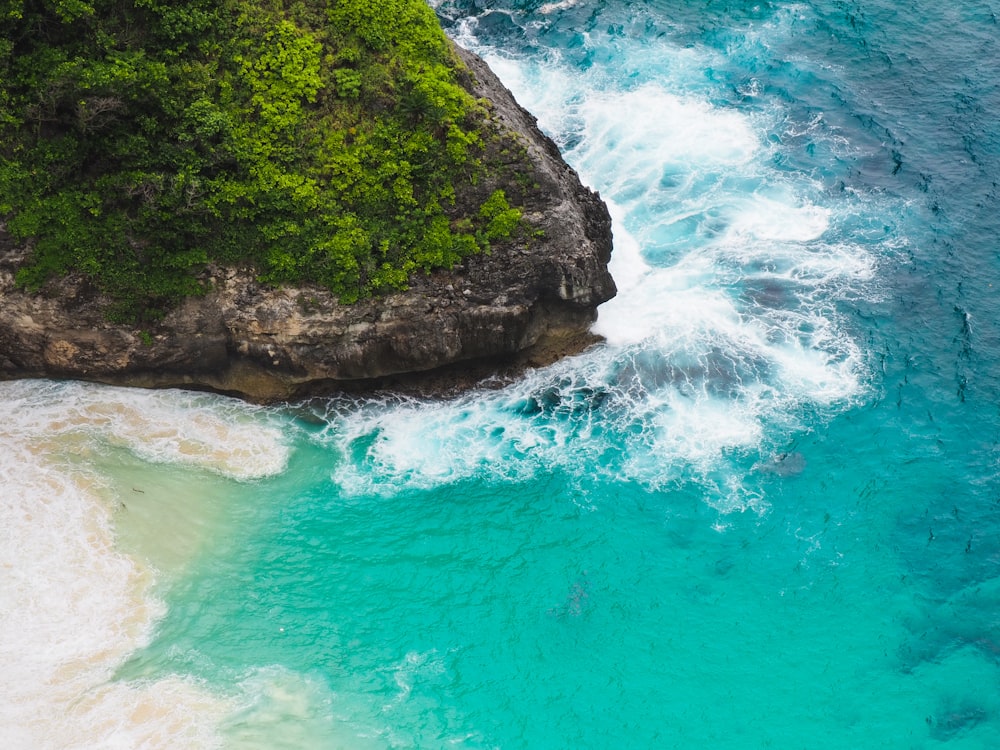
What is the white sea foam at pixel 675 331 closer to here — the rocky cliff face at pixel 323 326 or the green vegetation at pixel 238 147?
the rocky cliff face at pixel 323 326

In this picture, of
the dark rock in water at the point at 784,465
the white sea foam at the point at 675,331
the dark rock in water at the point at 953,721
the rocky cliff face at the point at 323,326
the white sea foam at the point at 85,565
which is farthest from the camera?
the white sea foam at the point at 675,331

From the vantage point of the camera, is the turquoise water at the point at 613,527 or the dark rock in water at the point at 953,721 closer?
the dark rock in water at the point at 953,721

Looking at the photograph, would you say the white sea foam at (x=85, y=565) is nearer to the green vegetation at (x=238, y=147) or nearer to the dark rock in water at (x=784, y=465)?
the green vegetation at (x=238, y=147)

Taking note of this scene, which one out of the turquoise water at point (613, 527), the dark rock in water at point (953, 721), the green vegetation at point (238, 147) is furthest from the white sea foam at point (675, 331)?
the dark rock in water at point (953, 721)

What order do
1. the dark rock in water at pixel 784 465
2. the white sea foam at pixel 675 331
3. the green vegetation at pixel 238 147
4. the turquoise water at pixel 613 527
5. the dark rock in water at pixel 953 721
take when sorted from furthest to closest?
the white sea foam at pixel 675 331
the dark rock in water at pixel 784 465
the green vegetation at pixel 238 147
the turquoise water at pixel 613 527
the dark rock in water at pixel 953 721

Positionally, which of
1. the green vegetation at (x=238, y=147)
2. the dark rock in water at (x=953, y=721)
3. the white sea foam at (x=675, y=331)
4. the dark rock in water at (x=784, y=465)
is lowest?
the dark rock in water at (x=953, y=721)

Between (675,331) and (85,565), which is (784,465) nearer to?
(675,331)

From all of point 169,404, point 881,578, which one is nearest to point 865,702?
point 881,578

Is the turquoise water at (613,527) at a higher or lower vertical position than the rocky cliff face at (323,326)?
lower

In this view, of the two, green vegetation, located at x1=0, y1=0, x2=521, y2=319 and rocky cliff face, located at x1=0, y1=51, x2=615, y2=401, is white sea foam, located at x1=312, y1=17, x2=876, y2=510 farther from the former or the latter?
green vegetation, located at x1=0, y1=0, x2=521, y2=319
